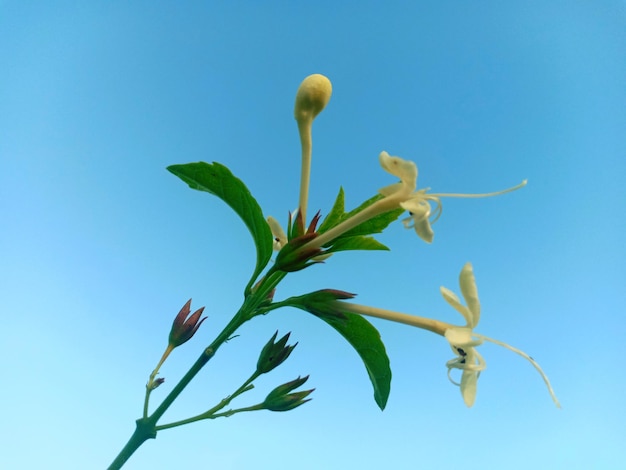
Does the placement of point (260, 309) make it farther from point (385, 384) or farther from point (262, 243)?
point (385, 384)

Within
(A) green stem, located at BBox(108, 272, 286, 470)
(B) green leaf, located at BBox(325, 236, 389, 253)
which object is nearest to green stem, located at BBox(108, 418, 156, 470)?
(A) green stem, located at BBox(108, 272, 286, 470)

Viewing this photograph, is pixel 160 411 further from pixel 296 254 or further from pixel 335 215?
pixel 335 215

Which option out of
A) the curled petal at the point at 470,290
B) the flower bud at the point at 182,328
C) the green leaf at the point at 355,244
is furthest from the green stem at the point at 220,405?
the curled petal at the point at 470,290

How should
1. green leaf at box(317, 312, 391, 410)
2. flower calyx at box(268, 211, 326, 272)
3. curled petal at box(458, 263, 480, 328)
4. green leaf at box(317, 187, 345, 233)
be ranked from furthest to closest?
1. green leaf at box(317, 187, 345, 233)
2. green leaf at box(317, 312, 391, 410)
3. flower calyx at box(268, 211, 326, 272)
4. curled petal at box(458, 263, 480, 328)

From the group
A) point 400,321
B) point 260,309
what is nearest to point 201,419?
point 260,309

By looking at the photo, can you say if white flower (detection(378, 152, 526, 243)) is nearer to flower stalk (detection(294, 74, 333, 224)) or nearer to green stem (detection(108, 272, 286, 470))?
flower stalk (detection(294, 74, 333, 224))
